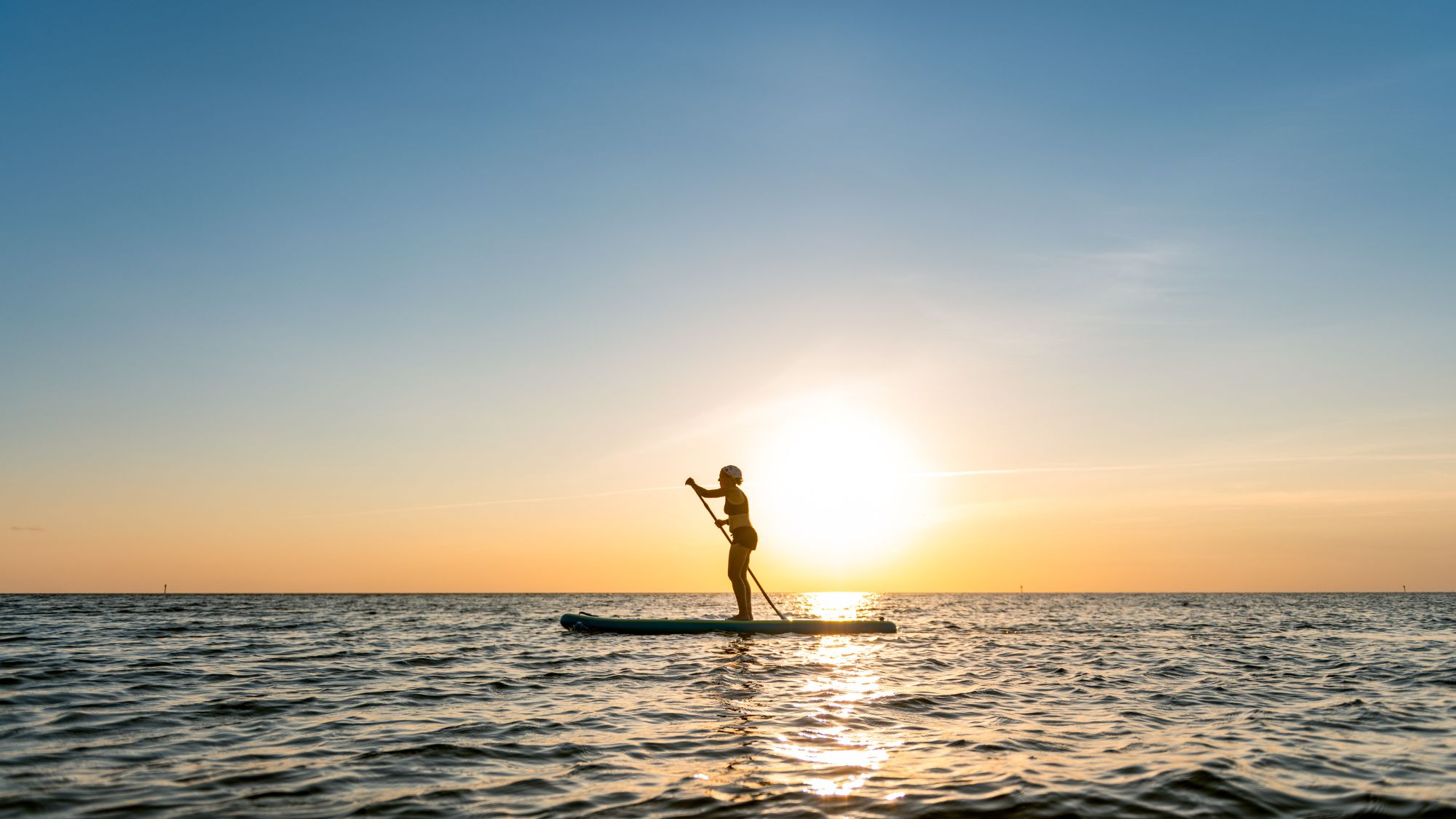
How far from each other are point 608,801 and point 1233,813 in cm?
378

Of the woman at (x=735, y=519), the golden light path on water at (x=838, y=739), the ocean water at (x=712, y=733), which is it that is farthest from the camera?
the woman at (x=735, y=519)

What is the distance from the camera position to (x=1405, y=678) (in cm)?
1365

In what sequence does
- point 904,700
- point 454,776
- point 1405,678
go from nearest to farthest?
point 454,776 < point 904,700 < point 1405,678

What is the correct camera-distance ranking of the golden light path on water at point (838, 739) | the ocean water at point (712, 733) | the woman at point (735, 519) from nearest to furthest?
the ocean water at point (712, 733)
the golden light path on water at point (838, 739)
the woman at point (735, 519)

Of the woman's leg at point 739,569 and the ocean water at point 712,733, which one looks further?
the woman's leg at point 739,569

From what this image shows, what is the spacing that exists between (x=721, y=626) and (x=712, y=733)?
493 inches

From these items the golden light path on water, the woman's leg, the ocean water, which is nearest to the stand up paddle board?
the woman's leg

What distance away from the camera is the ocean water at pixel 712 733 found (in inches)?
231

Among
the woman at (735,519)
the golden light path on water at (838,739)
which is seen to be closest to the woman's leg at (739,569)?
the woman at (735,519)

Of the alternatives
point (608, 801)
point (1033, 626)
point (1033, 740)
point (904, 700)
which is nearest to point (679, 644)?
point (904, 700)

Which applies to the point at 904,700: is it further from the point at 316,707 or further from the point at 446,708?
the point at 316,707

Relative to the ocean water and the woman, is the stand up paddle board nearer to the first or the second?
the woman

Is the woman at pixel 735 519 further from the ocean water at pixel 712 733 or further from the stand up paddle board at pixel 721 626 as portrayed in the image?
the ocean water at pixel 712 733

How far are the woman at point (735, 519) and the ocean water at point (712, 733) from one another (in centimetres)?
370
